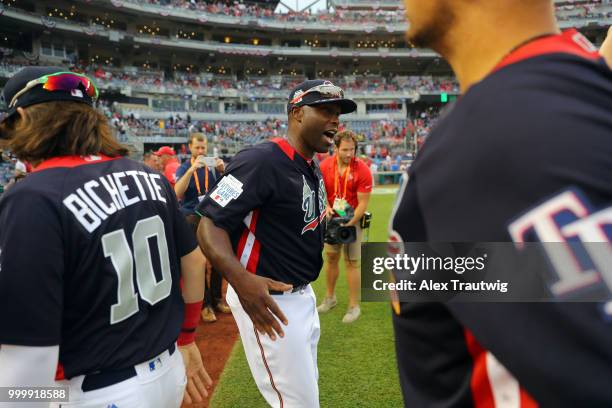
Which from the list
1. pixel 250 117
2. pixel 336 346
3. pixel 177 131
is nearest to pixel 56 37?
pixel 177 131

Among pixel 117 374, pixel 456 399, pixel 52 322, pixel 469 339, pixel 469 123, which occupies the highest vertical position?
pixel 469 123

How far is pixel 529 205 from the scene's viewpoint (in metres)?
0.58

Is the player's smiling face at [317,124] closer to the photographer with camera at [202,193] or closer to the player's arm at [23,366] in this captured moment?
the player's arm at [23,366]

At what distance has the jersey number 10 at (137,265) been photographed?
1.58 m

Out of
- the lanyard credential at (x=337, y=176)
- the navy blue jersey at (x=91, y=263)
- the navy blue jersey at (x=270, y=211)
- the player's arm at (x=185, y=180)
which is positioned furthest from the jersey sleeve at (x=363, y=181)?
the navy blue jersey at (x=91, y=263)

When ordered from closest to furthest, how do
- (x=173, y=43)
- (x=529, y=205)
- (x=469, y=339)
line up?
(x=529, y=205)
(x=469, y=339)
(x=173, y=43)

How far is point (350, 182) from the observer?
5.46m

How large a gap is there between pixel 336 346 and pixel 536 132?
4141 mm

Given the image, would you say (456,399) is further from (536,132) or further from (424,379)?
(536,132)

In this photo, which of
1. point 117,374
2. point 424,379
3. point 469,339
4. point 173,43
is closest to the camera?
point 469,339

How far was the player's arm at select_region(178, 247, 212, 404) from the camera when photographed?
6.66 feet

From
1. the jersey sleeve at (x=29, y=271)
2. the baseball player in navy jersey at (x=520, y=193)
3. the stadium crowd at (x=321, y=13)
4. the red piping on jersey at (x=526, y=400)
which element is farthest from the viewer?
the stadium crowd at (x=321, y=13)

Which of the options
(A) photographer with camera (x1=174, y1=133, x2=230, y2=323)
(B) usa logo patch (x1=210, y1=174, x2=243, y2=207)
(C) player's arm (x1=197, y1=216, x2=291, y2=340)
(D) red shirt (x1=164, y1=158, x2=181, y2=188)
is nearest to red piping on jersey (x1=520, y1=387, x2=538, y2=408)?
(C) player's arm (x1=197, y1=216, x2=291, y2=340)

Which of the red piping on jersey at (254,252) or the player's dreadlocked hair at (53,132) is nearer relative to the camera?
the player's dreadlocked hair at (53,132)
